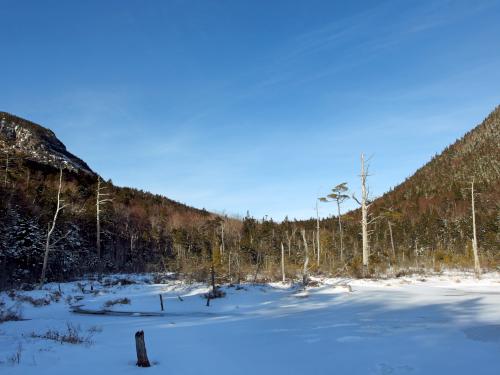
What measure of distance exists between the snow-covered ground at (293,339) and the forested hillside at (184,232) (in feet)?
28.6

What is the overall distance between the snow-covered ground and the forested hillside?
8732 mm

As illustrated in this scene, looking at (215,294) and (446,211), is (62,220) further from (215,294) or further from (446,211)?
(446,211)

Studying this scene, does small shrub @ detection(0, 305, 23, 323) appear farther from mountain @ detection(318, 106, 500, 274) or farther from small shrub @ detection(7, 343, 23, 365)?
mountain @ detection(318, 106, 500, 274)

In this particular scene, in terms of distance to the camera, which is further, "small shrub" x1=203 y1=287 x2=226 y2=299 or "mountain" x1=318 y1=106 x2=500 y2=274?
"mountain" x1=318 y1=106 x2=500 y2=274

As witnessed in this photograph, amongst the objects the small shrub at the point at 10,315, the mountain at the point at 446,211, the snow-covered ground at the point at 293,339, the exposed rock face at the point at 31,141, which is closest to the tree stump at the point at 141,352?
the snow-covered ground at the point at 293,339

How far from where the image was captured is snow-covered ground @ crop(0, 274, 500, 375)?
24.9 feet

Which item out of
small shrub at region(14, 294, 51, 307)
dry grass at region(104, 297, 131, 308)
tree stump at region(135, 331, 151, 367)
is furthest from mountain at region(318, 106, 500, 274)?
tree stump at region(135, 331, 151, 367)

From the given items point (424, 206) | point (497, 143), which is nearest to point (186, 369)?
point (424, 206)

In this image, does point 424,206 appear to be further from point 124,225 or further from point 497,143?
point 124,225

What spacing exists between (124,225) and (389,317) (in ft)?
180

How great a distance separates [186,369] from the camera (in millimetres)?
7957

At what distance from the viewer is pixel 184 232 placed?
6225 cm

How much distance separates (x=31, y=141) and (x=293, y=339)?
78.5 metres

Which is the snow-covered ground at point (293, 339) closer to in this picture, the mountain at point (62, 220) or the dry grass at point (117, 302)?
the dry grass at point (117, 302)
